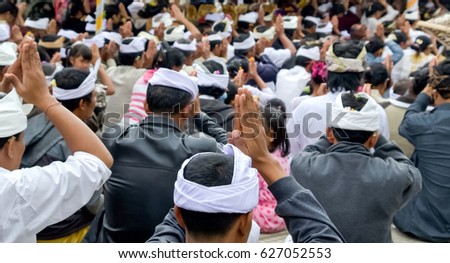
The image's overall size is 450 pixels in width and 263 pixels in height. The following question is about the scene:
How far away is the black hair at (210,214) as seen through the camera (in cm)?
182

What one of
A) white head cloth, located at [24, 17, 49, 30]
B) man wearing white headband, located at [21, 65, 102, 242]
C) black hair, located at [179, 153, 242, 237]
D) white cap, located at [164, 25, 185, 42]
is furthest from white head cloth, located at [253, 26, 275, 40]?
black hair, located at [179, 153, 242, 237]

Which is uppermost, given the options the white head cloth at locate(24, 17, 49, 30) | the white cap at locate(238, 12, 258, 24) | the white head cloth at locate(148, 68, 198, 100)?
the white head cloth at locate(148, 68, 198, 100)

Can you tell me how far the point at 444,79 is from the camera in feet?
13.4

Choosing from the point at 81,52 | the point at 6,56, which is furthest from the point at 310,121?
the point at 81,52

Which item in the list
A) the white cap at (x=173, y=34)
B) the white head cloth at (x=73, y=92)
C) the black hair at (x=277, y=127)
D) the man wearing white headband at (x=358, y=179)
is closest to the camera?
the man wearing white headband at (x=358, y=179)

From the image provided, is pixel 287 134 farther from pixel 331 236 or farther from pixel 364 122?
pixel 331 236

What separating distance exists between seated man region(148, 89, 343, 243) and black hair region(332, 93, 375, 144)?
3.36 ft

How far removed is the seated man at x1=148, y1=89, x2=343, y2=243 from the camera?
1.81m

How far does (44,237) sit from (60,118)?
1.24 metres

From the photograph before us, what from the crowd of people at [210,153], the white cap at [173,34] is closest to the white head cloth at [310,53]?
the crowd of people at [210,153]

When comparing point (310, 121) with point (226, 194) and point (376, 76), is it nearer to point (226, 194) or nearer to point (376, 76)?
point (376, 76)

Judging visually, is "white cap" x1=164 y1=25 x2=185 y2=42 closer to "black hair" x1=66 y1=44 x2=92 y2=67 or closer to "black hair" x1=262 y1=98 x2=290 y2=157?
"black hair" x1=66 y1=44 x2=92 y2=67

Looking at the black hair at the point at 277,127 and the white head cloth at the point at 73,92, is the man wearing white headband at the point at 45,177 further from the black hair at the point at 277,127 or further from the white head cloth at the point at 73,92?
the black hair at the point at 277,127
